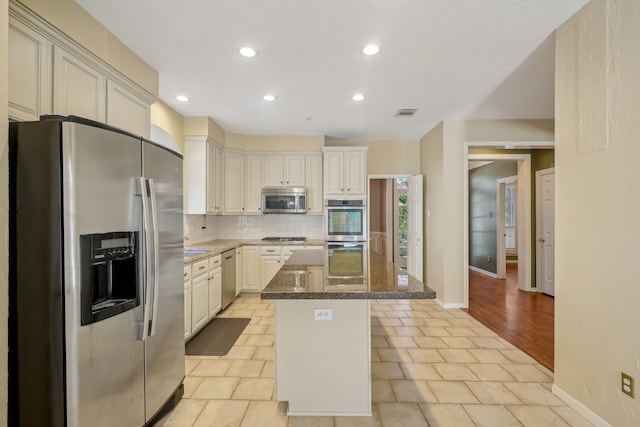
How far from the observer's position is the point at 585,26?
6.44 ft

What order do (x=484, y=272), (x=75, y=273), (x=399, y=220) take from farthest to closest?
(x=484, y=272) → (x=399, y=220) → (x=75, y=273)

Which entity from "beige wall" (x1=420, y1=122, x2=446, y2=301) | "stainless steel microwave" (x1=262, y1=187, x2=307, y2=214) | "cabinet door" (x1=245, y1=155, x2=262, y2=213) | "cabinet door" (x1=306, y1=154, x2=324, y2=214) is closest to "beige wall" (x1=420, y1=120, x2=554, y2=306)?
"beige wall" (x1=420, y1=122, x2=446, y2=301)

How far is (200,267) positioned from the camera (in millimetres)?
3381

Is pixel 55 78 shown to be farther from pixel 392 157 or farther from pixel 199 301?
pixel 392 157

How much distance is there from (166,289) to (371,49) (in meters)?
2.38

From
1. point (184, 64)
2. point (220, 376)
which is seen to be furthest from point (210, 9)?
point (220, 376)

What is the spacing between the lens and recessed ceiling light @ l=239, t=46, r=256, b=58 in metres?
2.47

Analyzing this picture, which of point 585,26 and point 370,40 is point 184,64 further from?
point 585,26

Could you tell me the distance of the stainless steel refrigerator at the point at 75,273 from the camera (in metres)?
1.35

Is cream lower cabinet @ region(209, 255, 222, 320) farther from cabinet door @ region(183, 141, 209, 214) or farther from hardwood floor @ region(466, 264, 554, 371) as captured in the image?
hardwood floor @ region(466, 264, 554, 371)

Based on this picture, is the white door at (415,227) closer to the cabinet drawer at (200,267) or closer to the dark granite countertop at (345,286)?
the dark granite countertop at (345,286)

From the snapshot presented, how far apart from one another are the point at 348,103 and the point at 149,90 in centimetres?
213

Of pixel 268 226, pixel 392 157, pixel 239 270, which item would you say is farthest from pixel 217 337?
pixel 392 157

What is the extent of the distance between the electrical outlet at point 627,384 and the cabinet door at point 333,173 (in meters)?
3.81
